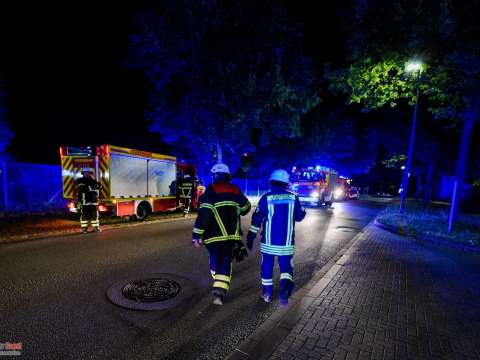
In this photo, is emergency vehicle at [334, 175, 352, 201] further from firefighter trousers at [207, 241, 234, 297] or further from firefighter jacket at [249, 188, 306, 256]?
firefighter trousers at [207, 241, 234, 297]

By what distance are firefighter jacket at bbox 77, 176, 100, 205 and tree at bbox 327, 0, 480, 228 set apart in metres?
11.9

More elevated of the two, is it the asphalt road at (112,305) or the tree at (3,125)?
the tree at (3,125)

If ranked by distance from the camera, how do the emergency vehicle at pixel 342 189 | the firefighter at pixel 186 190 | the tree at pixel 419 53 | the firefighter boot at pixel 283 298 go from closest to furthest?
1. the firefighter boot at pixel 283 298
2. the tree at pixel 419 53
3. the firefighter at pixel 186 190
4. the emergency vehicle at pixel 342 189

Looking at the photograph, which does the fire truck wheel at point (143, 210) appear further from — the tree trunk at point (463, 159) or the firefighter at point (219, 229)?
the tree trunk at point (463, 159)

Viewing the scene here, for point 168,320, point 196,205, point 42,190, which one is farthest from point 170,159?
point 168,320

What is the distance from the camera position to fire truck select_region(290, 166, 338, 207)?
18.6m

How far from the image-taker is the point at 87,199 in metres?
8.20

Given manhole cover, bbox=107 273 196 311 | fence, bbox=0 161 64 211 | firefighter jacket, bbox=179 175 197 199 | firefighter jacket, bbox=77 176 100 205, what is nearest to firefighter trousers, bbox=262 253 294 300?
manhole cover, bbox=107 273 196 311

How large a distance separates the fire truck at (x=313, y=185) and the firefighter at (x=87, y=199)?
13393 millimetres

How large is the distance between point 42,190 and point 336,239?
14.2 m

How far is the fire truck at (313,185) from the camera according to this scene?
18641 millimetres

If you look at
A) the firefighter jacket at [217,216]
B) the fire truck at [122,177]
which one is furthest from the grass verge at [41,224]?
the firefighter jacket at [217,216]

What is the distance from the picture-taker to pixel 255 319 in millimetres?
3615

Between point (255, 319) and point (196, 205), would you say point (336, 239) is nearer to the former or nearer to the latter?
point (255, 319)
